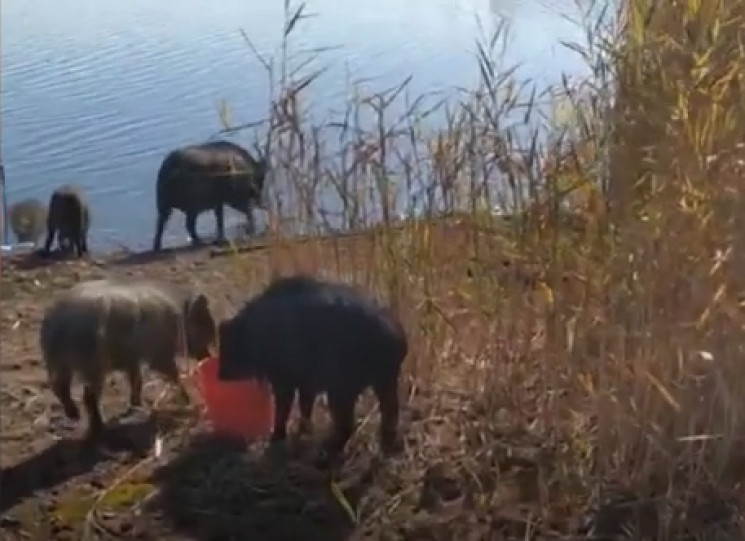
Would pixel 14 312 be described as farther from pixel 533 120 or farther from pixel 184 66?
pixel 533 120

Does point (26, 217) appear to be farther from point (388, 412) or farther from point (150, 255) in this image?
point (388, 412)

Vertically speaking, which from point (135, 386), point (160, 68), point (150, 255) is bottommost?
point (135, 386)

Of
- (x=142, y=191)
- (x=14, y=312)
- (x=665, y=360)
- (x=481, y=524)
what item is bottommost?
(x=481, y=524)

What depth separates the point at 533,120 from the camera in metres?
1.59

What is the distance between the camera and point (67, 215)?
133 cm

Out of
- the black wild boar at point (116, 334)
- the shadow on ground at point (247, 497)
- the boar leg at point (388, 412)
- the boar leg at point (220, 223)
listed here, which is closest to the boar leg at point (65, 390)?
the black wild boar at point (116, 334)

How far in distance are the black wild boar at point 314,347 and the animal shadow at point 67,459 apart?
4.5 inches

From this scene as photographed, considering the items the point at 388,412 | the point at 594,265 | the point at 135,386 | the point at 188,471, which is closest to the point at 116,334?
the point at 135,386

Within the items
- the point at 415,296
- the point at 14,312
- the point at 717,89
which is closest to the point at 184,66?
the point at 14,312

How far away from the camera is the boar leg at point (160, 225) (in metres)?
1.43

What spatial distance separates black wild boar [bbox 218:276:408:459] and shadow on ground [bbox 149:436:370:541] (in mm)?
47

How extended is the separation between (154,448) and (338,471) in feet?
0.62

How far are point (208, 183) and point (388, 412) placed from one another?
1.00 ft

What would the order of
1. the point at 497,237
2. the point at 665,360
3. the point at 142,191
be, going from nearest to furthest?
the point at 142,191, the point at 665,360, the point at 497,237
